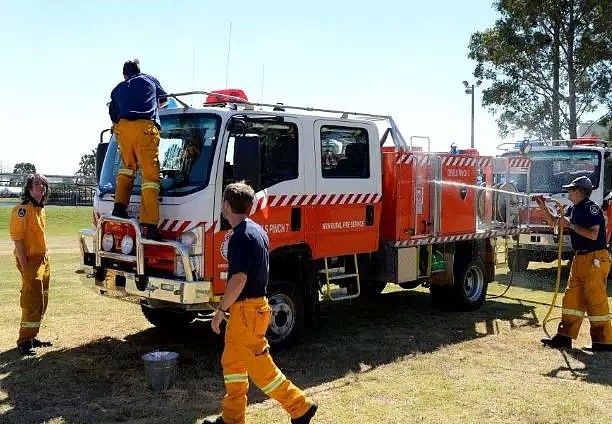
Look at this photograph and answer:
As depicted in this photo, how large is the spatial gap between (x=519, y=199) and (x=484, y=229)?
1.11 m

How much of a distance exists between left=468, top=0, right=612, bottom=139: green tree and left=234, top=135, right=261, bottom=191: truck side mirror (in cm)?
1874

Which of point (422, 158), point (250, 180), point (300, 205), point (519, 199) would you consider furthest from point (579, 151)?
point (250, 180)

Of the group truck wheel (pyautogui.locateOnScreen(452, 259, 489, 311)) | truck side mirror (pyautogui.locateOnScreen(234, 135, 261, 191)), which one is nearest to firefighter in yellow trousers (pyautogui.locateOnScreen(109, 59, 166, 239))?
truck side mirror (pyautogui.locateOnScreen(234, 135, 261, 191))

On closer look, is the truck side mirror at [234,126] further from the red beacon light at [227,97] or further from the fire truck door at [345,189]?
the fire truck door at [345,189]

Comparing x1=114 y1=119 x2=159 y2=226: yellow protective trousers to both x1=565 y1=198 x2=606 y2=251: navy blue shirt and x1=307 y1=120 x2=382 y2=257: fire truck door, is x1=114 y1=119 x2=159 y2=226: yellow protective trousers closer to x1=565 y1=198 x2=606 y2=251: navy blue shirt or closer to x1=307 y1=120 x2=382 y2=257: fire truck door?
x1=307 y1=120 x2=382 y2=257: fire truck door

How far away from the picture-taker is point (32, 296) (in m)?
6.50

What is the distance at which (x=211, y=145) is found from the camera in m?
5.96

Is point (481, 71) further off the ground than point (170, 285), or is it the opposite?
point (481, 71)

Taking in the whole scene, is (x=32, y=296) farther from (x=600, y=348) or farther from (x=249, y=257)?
(x=600, y=348)

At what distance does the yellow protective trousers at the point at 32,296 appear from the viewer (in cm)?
648

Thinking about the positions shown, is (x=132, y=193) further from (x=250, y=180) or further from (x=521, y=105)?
(x=521, y=105)

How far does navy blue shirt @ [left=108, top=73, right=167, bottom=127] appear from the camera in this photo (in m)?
5.84

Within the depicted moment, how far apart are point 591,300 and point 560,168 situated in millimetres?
5801

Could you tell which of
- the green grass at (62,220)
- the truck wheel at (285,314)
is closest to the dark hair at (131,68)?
the truck wheel at (285,314)
